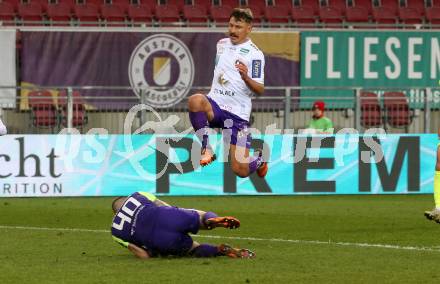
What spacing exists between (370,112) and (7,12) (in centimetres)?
842

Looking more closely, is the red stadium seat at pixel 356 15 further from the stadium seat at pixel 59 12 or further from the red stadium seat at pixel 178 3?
the stadium seat at pixel 59 12

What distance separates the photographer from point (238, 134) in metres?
13.9

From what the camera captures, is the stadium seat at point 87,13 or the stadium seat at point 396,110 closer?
the stadium seat at point 396,110

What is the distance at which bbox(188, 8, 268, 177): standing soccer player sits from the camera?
43.0 feet

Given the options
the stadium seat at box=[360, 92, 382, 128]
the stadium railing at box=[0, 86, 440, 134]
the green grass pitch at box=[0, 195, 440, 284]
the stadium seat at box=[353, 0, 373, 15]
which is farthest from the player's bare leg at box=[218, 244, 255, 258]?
the stadium seat at box=[353, 0, 373, 15]

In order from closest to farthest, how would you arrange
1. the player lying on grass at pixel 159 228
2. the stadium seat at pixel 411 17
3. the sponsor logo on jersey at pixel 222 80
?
the player lying on grass at pixel 159 228, the sponsor logo on jersey at pixel 222 80, the stadium seat at pixel 411 17

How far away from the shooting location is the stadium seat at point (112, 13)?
2562 cm

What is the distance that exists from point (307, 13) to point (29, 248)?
15888mm

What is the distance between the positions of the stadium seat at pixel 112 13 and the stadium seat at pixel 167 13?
0.81 metres

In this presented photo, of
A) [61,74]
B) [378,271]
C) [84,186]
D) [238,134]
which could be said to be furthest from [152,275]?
[61,74]

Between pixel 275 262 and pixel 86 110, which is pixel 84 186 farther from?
pixel 275 262

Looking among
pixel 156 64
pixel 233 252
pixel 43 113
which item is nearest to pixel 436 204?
pixel 233 252

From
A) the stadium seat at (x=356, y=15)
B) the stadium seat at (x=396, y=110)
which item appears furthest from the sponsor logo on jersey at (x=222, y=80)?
the stadium seat at (x=356, y=15)

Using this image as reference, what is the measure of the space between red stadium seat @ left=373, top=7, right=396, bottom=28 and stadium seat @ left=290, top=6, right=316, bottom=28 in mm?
1531
